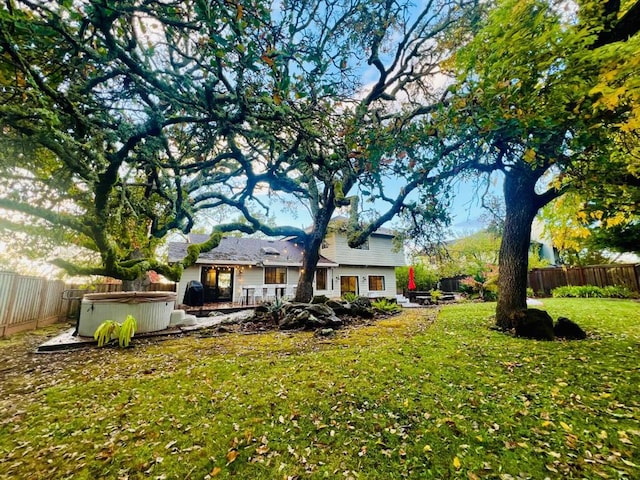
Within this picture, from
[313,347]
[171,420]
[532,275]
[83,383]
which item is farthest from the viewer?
[532,275]

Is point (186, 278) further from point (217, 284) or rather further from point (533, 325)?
point (533, 325)

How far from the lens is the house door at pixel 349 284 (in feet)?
61.5

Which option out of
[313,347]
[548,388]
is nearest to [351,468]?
[548,388]

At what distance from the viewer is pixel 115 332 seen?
19.4 ft

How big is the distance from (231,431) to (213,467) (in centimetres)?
44

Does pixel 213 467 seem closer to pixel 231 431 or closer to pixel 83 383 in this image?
pixel 231 431

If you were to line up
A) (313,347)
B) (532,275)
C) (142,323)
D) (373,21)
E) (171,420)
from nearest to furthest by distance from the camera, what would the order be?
(171,420), (313,347), (373,21), (142,323), (532,275)

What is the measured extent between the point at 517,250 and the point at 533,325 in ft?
5.99

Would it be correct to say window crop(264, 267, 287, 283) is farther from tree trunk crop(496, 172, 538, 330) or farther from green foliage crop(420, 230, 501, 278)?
tree trunk crop(496, 172, 538, 330)

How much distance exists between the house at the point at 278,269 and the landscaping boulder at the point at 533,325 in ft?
28.0

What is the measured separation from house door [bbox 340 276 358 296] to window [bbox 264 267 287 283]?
4.42 metres

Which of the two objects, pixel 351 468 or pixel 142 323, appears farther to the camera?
pixel 142 323

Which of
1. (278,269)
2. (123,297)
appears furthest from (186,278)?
(123,297)

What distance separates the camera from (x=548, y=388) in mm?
3098
